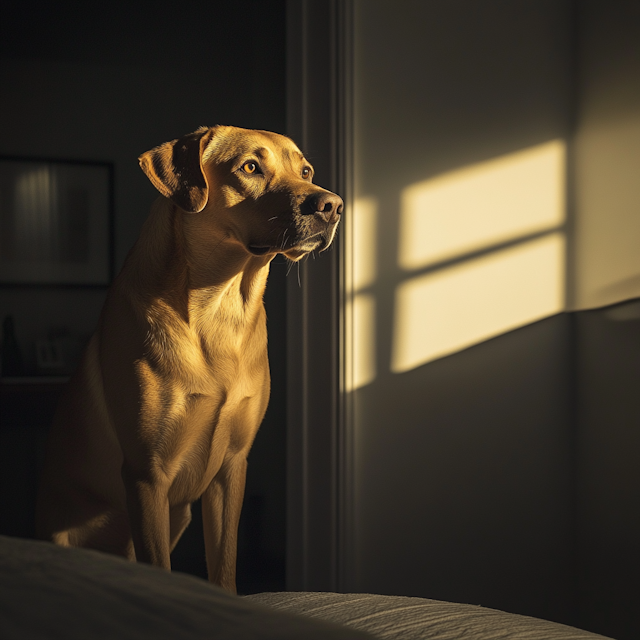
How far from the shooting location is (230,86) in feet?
10.6

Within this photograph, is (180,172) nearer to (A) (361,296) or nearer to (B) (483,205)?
(A) (361,296)

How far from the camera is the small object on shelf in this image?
308 centimetres

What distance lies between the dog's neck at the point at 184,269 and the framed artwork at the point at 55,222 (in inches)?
83.8

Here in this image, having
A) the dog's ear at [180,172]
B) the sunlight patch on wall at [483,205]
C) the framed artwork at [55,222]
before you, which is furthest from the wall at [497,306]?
the framed artwork at [55,222]

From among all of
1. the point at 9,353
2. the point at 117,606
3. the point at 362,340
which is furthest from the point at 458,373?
the point at 9,353

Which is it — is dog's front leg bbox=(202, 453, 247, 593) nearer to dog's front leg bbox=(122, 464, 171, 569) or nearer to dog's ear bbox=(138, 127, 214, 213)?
dog's front leg bbox=(122, 464, 171, 569)

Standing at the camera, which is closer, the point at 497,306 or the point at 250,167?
the point at 250,167

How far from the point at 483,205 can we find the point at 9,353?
8.17ft

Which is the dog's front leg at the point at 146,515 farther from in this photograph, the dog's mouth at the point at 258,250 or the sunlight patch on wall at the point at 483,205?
the sunlight patch on wall at the point at 483,205

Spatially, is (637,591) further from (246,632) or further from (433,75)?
(246,632)

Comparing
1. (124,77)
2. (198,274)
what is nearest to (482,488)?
(198,274)

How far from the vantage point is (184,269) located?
1240mm

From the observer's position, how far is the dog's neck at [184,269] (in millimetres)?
1229

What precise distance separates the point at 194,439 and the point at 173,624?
102 cm
